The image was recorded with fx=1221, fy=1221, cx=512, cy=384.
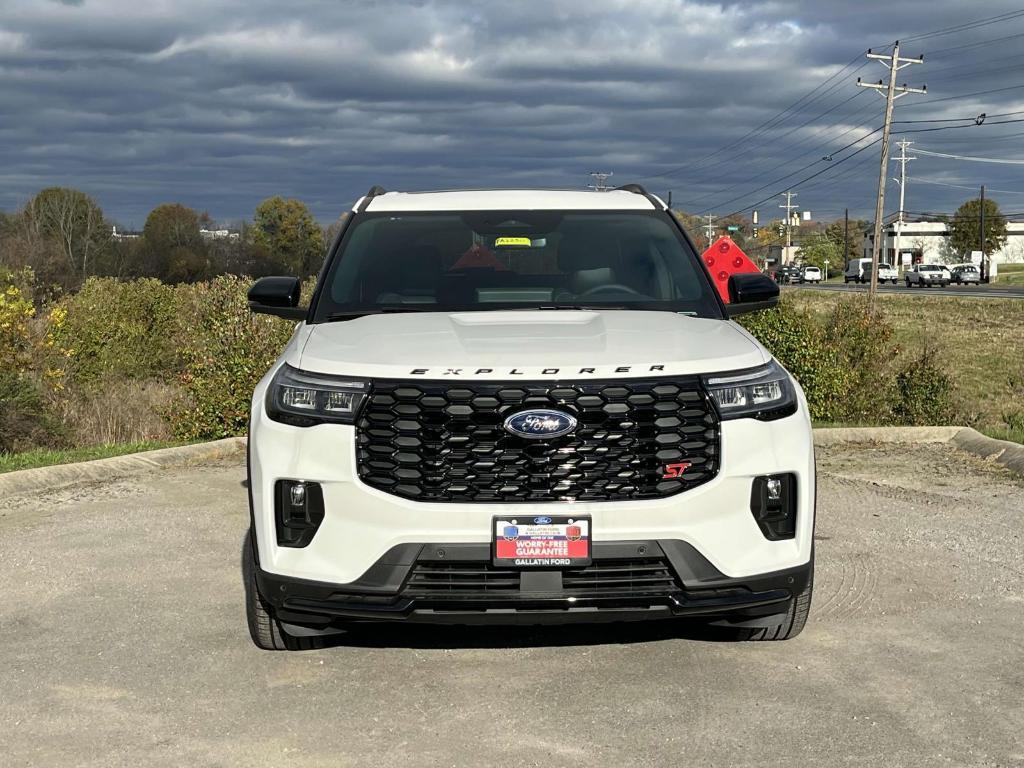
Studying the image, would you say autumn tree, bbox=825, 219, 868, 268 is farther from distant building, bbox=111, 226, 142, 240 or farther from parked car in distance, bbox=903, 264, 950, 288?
distant building, bbox=111, 226, 142, 240

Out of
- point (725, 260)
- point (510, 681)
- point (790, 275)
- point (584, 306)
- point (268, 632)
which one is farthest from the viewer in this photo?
point (790, 275)

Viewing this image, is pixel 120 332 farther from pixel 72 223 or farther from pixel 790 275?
pixel 790 275

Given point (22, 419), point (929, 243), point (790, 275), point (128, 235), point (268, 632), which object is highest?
point (268, 632)

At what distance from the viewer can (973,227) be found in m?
124

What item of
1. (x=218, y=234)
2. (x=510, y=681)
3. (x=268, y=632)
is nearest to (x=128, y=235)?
(x=218, y=234)

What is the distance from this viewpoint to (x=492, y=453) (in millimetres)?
4215

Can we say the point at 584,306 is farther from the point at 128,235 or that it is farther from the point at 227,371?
the point at 128,235

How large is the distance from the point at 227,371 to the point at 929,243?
157 meters

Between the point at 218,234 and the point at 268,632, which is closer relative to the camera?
the point at 268,632

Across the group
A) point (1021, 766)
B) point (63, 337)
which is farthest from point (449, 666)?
point (63, 337)

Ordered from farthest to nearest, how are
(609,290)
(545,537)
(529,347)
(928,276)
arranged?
(928,276)
(609,290)
(529,347)
(545,537)

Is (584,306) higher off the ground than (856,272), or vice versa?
(584,306)

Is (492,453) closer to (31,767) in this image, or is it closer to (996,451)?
(31,767)

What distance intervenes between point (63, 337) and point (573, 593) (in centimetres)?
3004
